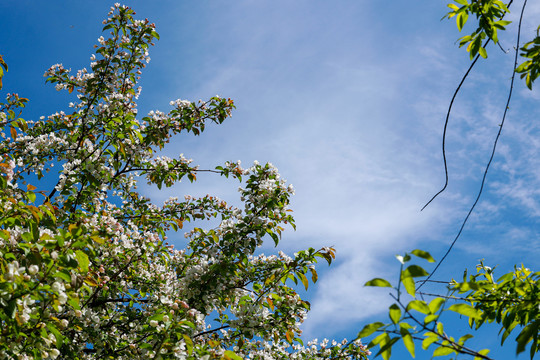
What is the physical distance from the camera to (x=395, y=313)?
130 cm

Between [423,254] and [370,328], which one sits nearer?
[423,254]

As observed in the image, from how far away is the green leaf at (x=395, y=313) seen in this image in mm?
1300

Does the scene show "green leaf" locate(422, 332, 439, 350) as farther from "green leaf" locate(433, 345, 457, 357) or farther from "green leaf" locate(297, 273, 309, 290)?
"green leaf" locate(297, 273, 309, 290)

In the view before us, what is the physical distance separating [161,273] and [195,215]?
102 centimetres

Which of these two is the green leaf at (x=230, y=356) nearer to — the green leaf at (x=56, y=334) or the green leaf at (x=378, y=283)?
the green leaf at (x=56, y=334)

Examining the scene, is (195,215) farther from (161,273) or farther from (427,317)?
(427,317)

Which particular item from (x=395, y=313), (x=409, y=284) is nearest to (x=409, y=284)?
(x=409, y=284)

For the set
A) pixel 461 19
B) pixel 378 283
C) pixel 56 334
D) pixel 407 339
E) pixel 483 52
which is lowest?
pixel 407 339

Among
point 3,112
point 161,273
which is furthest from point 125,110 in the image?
point 161,273

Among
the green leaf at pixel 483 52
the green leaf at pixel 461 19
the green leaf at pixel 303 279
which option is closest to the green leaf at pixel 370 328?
the green leaf at pixel 483 52

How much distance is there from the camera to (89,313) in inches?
168

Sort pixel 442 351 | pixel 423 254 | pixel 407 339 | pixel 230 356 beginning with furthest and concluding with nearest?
pixel 230 356 < pixel 442 351 < pixel 407 339 < pixel 423 254

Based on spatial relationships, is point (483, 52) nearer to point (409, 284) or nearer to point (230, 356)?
point (409, 284)

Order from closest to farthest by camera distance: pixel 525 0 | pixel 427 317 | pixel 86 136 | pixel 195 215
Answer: pixel 427 317 < pixel 525 0 < pixel 86 136 < pixel 195 215
